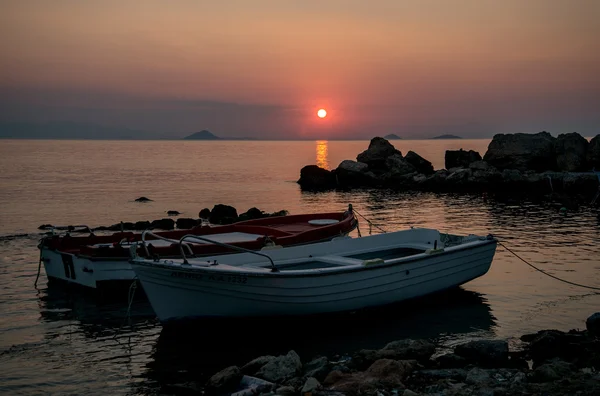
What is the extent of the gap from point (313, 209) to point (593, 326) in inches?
1160

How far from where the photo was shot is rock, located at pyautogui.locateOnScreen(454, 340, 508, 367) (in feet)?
35.1

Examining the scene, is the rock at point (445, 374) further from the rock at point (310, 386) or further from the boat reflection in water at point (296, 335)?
the boat reflection in water at point (296, 335)

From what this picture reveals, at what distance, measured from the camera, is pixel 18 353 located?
12.2 metres

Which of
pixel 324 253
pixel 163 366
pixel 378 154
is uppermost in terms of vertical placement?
pixel 378 154

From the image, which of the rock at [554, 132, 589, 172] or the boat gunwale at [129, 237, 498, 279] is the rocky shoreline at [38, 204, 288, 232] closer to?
the boat gunwale at [129, 237, 498, 279]

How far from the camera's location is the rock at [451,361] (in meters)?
10.6

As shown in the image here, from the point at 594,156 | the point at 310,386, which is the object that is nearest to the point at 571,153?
the point at 594,156

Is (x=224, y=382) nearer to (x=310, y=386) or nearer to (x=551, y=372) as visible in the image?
(x=310, y=386)

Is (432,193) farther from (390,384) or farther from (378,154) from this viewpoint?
(390,384)

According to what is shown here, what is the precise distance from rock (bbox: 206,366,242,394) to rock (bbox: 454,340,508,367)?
13.8ft

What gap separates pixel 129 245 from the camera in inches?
659

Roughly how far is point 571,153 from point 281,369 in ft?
181

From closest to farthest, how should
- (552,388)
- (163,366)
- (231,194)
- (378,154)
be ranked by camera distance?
1. (552,388)
2. (163,366)
3. (231,194)
4. (378,154)

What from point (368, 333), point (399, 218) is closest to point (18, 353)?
point (368, 333)
